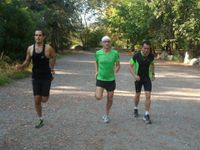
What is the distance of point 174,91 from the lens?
50.1 feet

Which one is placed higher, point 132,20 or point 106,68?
point 132,20

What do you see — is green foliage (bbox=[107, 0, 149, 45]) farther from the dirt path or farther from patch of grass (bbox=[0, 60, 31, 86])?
the dirt path

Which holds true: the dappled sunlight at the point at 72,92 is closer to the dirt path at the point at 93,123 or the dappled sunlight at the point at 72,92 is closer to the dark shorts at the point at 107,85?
the dirt path at the point at 93,123

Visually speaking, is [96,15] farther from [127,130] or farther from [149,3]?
[127,130]

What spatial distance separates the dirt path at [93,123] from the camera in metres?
7.41

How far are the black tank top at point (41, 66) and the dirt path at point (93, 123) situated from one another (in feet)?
3.41

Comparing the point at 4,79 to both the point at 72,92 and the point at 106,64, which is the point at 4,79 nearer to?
the point at 72,92

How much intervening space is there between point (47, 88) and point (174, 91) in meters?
7.72

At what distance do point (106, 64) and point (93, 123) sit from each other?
1.27 meters

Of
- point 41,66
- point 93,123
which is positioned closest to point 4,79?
point 93,123

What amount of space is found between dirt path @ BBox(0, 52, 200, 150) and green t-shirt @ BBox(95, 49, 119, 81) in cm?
99

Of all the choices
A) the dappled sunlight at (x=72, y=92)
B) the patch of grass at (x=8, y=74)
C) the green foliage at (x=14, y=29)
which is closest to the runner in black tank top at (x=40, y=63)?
the dappled sunlight at (x=72, y=92)

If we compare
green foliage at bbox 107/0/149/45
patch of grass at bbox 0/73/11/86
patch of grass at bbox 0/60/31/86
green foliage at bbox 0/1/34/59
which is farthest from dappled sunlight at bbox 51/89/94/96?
green foliage at bbox 107/0/149/45

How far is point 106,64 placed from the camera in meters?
9.07
